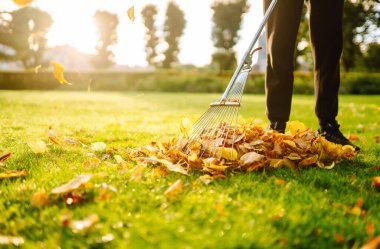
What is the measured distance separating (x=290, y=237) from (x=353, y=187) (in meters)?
0.70

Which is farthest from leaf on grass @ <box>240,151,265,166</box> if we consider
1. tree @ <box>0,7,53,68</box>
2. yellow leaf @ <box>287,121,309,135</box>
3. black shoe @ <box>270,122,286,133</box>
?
tree @ <box>0,7,53,68</box>

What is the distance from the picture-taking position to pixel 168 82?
2028 cm

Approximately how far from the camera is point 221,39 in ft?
155

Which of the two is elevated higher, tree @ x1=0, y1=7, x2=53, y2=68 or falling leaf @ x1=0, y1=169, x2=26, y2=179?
tree @ x1=0, y1=7, x2=53, y2=68

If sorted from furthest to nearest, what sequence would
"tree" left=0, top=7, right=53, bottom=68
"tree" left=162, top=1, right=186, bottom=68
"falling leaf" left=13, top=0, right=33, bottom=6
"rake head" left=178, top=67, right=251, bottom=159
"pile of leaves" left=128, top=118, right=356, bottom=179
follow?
"tree" left=162, top=1, right=186, bottom=68 → "tree" left=0, top=7, right=53, bottom=68 → "rake head" left=178, top=67, right=251, bottom=159 → "pile of leaves" left=128, top=118, right=356, bottom=179 → "falling leaf" left=13, top=0, right=33, bottom=6

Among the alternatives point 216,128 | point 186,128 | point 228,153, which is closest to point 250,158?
point 228,153

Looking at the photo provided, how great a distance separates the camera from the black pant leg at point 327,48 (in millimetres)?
2553

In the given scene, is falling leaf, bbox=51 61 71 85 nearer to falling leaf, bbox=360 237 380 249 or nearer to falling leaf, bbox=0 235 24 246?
falling leaf, bbox=0 235 24 246

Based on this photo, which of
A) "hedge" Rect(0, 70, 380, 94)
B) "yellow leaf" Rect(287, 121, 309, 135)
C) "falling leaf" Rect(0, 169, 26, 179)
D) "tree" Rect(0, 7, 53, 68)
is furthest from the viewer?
"tree" Rect(0, 7, 53, 68)

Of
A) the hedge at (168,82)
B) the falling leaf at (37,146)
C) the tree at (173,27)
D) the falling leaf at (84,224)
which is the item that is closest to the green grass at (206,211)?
the falling leaf at (84,224)

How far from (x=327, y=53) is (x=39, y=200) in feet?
7.33

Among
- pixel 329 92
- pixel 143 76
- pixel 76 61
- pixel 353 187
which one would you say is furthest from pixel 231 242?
pixel 76 61

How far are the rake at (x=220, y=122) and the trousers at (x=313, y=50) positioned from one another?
0.96 feet

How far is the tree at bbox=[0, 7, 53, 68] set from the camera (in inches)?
1422
